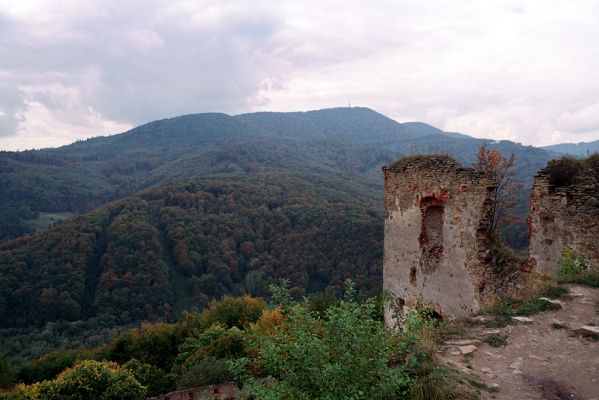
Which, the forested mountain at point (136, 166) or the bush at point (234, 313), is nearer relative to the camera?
the bush at point (234, 313)

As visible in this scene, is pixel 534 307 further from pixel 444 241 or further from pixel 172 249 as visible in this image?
pixel 172 249

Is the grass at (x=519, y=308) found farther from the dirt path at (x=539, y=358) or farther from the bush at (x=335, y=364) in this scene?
the bush at (x=335, y=364)

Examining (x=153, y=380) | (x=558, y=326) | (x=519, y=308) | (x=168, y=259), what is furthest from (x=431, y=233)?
(x=168, y=259)

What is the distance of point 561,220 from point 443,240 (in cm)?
→ 244

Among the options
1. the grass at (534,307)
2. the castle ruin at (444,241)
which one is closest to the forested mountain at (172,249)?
the castle ruin at (444,241)

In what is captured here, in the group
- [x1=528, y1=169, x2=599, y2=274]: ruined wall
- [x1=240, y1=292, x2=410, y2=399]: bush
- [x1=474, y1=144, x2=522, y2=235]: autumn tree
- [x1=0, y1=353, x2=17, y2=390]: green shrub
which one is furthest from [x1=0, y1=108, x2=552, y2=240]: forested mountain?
[x1=240, y1=292, x2=410, y2=399]: bush

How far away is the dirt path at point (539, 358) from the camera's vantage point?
15.2 feet

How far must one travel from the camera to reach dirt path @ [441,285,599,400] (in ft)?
15.2

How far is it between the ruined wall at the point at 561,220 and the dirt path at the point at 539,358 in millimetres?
2083

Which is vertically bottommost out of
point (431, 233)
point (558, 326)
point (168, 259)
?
point (168, 259)

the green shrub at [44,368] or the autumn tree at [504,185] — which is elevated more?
the autumn tree at [504,185]

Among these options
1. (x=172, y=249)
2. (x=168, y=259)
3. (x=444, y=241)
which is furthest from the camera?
(x=172, y=249)

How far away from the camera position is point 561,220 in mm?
8602

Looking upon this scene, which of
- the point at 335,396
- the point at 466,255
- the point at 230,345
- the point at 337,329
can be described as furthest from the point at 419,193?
the point at 230,345
